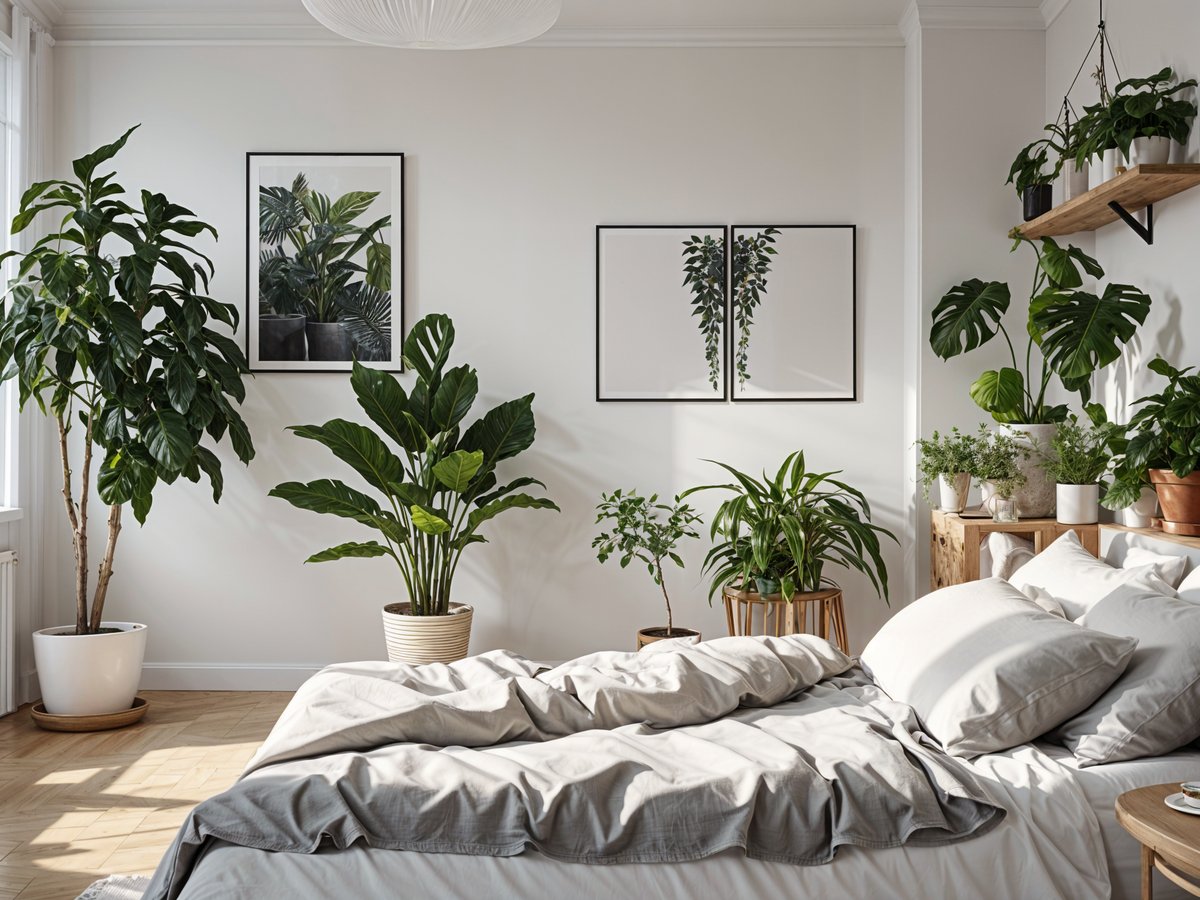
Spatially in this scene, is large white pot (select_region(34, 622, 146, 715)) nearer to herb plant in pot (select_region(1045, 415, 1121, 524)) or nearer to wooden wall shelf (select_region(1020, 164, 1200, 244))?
herb plant in pot (select_region(1045, 415, 1121, 524))

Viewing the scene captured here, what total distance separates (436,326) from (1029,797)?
3.00 meters

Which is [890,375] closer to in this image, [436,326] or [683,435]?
[683,435]

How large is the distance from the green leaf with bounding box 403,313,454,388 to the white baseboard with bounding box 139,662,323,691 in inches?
55.6

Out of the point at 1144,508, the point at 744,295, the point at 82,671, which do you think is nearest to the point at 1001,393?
the point at 1144,508

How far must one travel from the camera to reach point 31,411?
14.8 feet

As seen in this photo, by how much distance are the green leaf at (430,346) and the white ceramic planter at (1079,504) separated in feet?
7.77

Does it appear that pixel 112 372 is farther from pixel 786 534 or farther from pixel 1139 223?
pixel 1139 223

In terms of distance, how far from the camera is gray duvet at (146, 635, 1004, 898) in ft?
6.12

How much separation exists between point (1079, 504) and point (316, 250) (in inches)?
126

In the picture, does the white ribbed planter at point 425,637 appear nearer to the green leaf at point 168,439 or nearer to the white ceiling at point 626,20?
the green leaf at point 168,439

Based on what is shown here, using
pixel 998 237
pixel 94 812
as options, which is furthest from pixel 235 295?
pixel 998 237

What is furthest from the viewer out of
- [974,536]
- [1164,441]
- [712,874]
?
[974,536]

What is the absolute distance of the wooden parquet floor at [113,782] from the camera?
2838 millimetres

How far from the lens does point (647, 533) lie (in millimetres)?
4668
